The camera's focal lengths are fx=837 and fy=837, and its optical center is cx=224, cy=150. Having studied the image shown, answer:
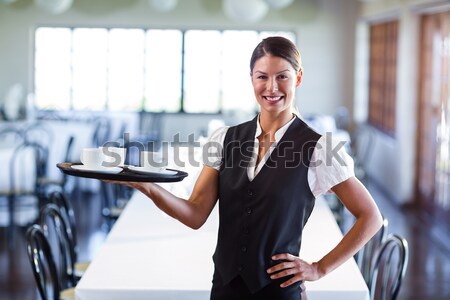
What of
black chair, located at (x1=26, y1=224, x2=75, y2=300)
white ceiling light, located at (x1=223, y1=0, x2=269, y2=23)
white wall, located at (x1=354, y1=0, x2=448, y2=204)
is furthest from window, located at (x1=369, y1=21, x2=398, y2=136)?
black chair, located at (x1=26, y1=224, x2=75, y2=300)

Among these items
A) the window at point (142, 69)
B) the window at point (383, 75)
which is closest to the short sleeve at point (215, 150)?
the window at point (383, 75)

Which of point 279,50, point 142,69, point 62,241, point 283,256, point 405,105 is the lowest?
point 62,241

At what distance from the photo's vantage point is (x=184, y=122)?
11.0 meters

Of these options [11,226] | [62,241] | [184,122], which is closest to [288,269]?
[62,241]

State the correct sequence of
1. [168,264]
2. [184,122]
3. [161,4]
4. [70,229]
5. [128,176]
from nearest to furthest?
[128,176] < [168,264] < [70,229] < [161,4] < [184,122]

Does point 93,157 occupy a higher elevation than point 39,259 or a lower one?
higher

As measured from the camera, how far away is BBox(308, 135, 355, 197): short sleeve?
188 centimetres

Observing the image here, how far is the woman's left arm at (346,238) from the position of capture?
1.87 meters

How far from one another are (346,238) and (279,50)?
1.50ft

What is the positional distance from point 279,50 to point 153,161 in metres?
0.39

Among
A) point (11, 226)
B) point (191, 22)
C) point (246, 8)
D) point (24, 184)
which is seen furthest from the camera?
point (191, 22)

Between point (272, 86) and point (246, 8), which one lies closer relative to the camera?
point (272, 86)

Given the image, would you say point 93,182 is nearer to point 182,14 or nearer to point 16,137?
point 16,137

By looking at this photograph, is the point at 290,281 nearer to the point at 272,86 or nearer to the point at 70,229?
the point at 272,86
